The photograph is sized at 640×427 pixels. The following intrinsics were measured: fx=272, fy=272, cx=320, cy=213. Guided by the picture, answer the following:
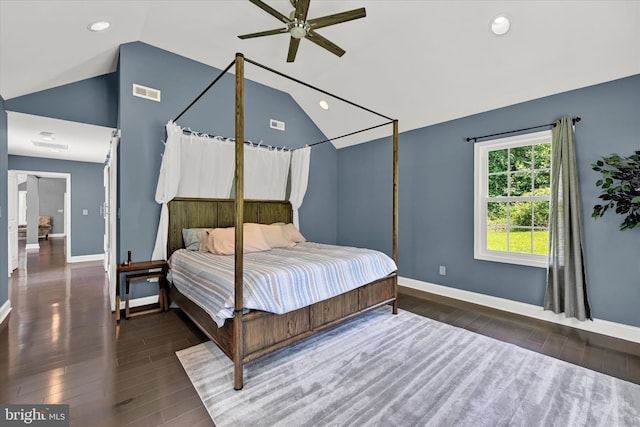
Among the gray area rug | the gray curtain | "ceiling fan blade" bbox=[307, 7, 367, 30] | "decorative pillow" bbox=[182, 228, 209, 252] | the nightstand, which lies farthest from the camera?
"decorative pillow" bbox=[182, 228, 209, 252]

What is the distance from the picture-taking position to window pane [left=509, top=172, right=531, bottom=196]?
11.5 ft

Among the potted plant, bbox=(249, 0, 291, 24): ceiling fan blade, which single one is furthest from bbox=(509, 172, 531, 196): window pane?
bbox=(249, 0, 291, 24): ceiling fan blade

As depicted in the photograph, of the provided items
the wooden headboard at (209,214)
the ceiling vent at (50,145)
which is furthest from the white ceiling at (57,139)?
the wooden headboard at (209,214)

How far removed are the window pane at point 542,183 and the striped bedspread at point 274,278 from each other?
2050 millimetres

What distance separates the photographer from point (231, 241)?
11.5ft

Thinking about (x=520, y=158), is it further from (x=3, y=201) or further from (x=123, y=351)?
(x=3, y=201)

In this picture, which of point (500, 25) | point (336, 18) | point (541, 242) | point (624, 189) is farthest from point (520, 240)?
point (336, 18)

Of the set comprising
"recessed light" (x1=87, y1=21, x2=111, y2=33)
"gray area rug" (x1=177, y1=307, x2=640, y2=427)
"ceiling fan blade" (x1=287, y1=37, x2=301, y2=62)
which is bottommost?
"gray area rug" (x1=177, y1=307, x2=640, y2=427)

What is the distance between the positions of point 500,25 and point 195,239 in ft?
14.0

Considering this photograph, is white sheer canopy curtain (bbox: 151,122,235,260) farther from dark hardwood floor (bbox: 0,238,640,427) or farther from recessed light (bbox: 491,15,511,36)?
recessed light (bbox: 491,15,511,36)

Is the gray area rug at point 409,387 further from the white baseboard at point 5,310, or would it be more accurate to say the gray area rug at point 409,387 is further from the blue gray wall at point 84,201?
the blue gray wall at point 84,201

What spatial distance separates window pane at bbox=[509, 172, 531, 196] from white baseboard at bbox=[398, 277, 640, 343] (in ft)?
4.61

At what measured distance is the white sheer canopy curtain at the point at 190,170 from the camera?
3510mm

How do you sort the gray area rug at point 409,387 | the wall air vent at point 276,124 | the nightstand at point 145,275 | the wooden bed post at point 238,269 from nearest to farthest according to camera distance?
1. the gray area rug at point 409,387
2. the wooden bed post at point 238,269
3. the nightstand at point 145,275
4. the wall air vent at point 276,124
